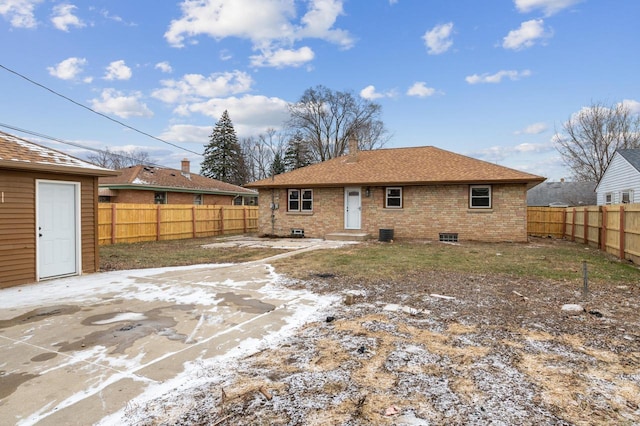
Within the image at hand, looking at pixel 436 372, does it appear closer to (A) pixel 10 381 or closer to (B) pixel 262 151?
(A) pixel 10 381

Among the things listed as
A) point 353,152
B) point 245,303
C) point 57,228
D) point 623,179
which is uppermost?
point 353,152

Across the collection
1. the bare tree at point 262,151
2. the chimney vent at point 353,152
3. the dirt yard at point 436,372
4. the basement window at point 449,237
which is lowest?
the dirt yard at point 436,372

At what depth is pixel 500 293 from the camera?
661cm

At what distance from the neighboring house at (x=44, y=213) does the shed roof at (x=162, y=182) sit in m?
Answer: 12.0

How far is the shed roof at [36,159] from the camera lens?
280 inches

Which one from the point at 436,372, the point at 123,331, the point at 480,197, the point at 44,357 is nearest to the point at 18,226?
the point at 123,331

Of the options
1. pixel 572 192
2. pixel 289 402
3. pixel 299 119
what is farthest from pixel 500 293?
pixel 299 119

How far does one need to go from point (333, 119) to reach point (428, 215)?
31.1 meters

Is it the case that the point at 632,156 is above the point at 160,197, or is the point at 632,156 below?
above

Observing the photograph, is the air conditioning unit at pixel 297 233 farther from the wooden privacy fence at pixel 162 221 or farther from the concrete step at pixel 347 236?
the wooden privacy fence at pixel 162 221

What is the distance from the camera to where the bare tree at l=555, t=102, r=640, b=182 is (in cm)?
3194

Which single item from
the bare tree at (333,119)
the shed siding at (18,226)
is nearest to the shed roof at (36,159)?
the shed siding at (18,226)

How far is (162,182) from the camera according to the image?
2369 centimetres

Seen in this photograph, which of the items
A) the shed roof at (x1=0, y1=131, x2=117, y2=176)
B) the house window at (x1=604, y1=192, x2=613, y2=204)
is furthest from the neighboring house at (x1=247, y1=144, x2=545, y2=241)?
the shed roof at (x1=0, y1=131, x2=117, y2=176)
